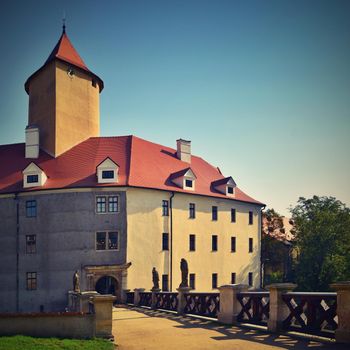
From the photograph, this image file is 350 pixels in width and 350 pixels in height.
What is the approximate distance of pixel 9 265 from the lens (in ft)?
113

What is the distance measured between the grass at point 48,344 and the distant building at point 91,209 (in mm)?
20675

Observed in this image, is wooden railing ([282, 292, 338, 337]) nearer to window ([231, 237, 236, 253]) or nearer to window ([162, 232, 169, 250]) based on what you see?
window ([162, 232, 169, 250])

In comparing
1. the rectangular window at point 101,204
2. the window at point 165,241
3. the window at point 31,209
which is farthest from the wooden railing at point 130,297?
the window at point 31,209

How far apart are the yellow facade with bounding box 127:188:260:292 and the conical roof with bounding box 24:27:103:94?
13860 millimetres

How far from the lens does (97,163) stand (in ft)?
117

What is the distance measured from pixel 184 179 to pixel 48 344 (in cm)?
2755

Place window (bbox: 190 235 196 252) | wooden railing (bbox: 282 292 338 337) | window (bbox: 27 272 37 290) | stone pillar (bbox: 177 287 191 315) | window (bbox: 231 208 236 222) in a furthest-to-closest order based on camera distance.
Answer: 1. window (bbox: 231 208 236 222)
2. window (bbox: 190 235 196 252)
3. window (bbox: 27 272 37 290)
4. stone pillar (bbox: 177 287 191 315)
5. wooden railing (bbox: 282 292 338 337)

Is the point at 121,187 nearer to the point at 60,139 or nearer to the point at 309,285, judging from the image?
the point at 60,139

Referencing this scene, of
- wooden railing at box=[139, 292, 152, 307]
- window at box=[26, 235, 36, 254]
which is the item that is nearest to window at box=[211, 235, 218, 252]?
wooden railing at box=[139, 292, 152, 307]

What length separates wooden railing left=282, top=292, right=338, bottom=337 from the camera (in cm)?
1133

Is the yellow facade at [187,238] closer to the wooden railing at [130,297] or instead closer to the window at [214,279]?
the window at [214,279]

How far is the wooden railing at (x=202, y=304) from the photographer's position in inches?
690

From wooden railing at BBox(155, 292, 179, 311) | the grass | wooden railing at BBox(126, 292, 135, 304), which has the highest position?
the grass

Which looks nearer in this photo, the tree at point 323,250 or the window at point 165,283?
the window at point 165,283
